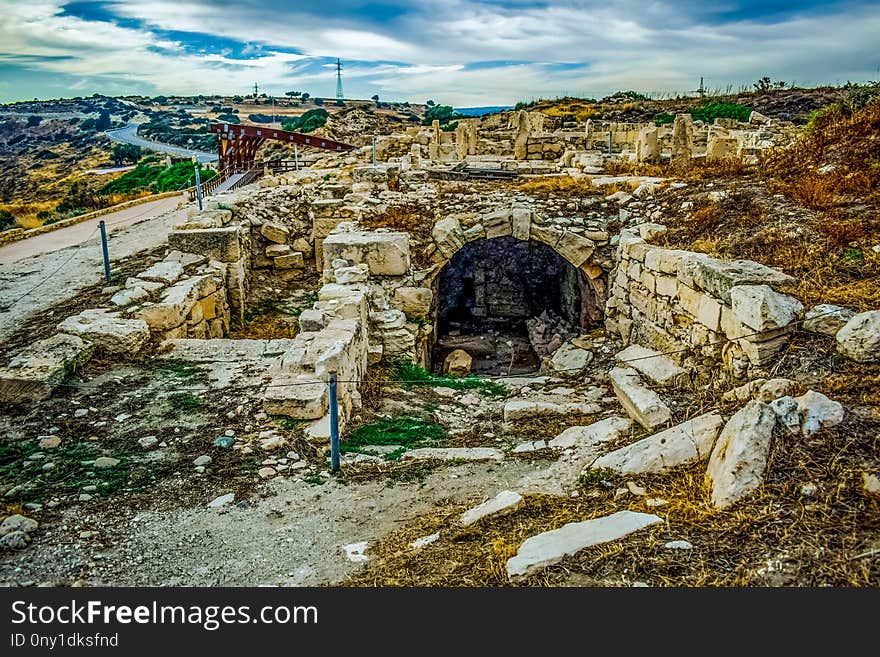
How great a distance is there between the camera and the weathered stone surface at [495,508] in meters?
3.89

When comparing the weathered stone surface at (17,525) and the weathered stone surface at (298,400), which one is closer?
the weathered stone surface at (17,525)

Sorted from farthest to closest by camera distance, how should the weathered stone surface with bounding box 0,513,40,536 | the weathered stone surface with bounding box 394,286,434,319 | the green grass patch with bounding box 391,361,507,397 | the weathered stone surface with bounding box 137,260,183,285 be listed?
the weathered stone surface with bounding box 394,286,434,319 < the weathered stone surface with bounding box 137,260,183,285 < the green grass patch with bounding box 391,361,507,397 < the weathered stone surface with bounding box 0,513,40,536

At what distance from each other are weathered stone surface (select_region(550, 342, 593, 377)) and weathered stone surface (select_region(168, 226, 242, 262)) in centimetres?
538

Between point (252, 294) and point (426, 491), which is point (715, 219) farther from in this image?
point (252, 294)

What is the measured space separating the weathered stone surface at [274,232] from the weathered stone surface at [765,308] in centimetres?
842

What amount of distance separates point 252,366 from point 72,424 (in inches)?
69.0

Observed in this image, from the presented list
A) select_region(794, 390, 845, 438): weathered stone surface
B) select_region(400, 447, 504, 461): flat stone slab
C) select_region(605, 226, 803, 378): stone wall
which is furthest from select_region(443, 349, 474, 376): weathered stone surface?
select_region(794, 390, 845, 438): weathered stone surface

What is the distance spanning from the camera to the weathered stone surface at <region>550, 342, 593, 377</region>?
834 centimetres

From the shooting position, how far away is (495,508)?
3.95 m

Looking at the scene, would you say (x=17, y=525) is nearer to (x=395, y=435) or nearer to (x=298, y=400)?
(x=298, y=400)

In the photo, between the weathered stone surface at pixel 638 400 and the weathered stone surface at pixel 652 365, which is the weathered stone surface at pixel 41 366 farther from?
the weathered stone surface at pixel 652 365

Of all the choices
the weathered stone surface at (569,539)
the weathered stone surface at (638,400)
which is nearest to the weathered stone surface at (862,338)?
the weathered stone surface at (638,400)

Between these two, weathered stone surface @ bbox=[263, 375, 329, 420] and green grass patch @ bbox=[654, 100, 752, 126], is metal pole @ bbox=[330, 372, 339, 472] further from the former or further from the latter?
green grass patch @ bbox=[654, 100, 752, 126]

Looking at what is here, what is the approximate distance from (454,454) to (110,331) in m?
4.07
